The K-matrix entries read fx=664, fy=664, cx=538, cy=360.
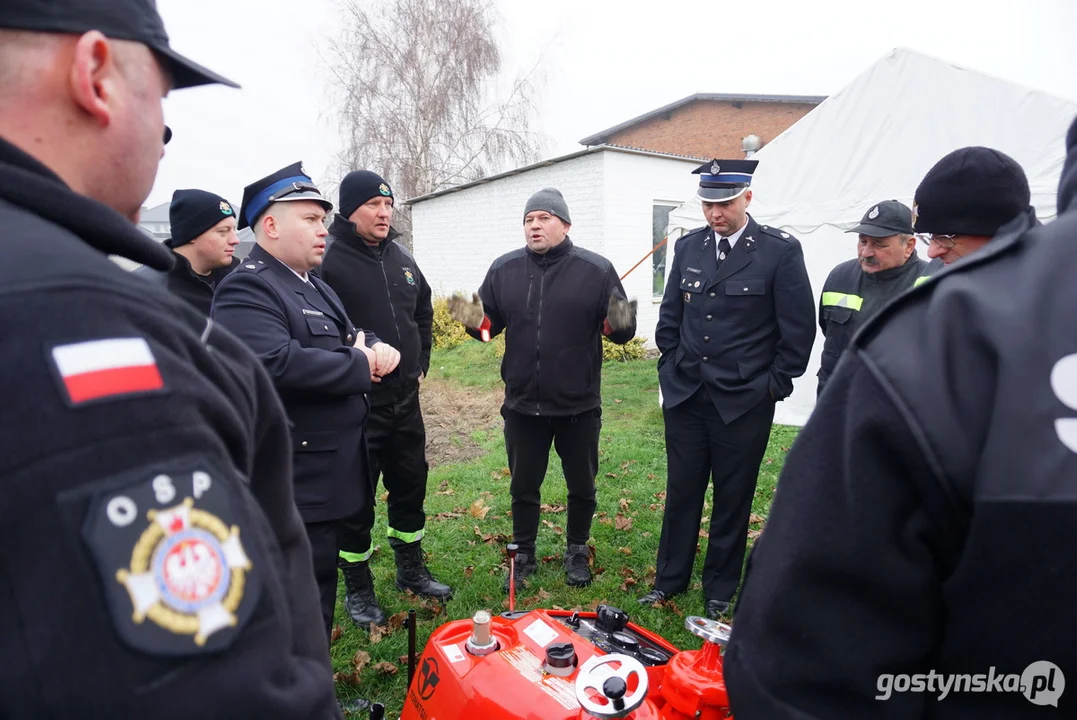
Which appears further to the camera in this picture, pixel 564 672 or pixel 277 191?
pixel 277 191

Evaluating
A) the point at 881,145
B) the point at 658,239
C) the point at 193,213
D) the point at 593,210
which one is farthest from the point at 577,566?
the point at 658,239

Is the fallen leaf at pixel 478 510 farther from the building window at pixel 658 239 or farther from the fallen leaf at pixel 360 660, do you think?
the building window at pixel 658 239

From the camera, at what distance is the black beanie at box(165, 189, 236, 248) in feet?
12.8

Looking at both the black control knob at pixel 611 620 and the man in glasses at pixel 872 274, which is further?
the man in glasses at pixel 872 274

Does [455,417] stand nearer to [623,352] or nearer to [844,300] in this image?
[623,352]

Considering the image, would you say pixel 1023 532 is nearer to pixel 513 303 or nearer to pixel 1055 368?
pixel 1055 368

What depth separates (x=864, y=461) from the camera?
2.88ft

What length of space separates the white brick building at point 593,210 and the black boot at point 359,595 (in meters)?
8.36

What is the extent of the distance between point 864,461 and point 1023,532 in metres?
0.18

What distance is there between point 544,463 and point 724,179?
2034mm

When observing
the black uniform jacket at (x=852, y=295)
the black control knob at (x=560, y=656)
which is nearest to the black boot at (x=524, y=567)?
the black control knob at (x=560, y=656)

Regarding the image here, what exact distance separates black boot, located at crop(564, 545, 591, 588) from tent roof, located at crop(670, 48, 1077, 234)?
5002mm

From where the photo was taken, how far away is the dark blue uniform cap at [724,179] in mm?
3809

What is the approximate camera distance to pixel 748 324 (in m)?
3.79
